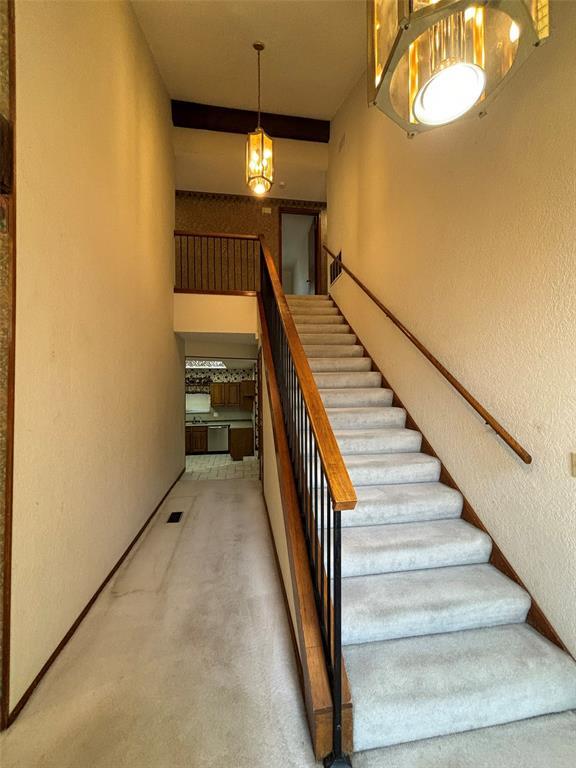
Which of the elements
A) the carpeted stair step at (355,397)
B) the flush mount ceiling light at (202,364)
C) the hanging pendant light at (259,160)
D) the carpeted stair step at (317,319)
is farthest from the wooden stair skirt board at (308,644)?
the flush mount ceiling light at (202,364)

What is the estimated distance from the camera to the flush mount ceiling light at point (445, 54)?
99cm

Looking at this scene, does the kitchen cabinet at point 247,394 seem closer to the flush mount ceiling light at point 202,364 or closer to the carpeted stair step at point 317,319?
the flush mount ceiling light at point 202,364

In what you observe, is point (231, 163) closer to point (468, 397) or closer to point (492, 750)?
point (468, 397)

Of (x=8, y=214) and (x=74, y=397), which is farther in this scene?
(x=74, y=397)

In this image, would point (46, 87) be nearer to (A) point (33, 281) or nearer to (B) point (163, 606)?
(A) point (33, 281)

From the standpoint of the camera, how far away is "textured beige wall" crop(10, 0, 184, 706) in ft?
5.06

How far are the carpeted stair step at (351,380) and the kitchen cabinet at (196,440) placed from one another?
22.4ft

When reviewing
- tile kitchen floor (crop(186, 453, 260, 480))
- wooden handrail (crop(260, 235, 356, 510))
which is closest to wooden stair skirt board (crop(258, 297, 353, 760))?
Answer: wooden handrail (crop(260, 235, 356, 510))

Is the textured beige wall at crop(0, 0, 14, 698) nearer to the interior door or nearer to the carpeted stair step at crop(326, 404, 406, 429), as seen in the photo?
the carpeted stair step at crop(326, 404, 406, 429)

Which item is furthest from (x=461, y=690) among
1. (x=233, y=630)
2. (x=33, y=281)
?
(x=33, y=281)

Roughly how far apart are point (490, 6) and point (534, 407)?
160 cm

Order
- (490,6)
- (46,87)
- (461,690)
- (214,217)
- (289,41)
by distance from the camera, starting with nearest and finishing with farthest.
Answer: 1. (490,6)
2. (461,690)
3. (46,87)
4. (289,41)
5. (214,217)

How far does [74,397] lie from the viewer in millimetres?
1978

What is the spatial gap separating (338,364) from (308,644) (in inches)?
104
